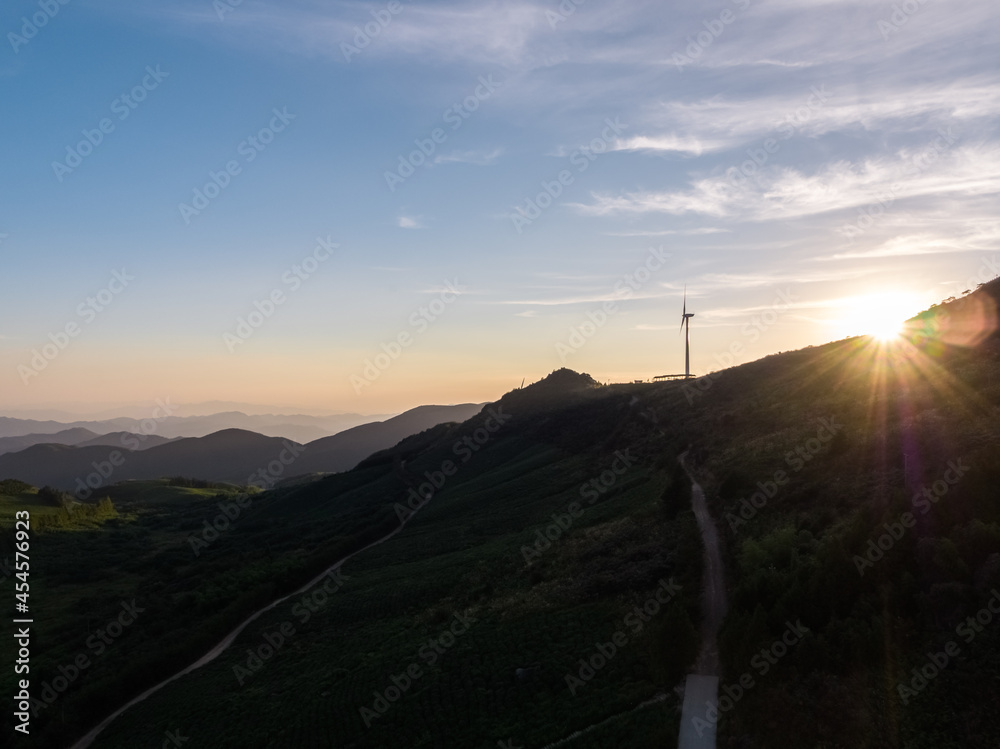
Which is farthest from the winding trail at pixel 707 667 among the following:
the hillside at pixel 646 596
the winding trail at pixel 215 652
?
the winding trail at pixel 215 652

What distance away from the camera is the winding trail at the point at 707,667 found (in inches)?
784

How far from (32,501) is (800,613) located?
126569 mm

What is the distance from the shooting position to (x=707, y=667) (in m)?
23.6

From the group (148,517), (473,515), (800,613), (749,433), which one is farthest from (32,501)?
(800,613)

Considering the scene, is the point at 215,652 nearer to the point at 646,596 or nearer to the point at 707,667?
the point at 646,596

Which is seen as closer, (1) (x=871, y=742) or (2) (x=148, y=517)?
(1) (x=871, y=742)

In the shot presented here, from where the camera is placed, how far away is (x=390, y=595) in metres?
48.6

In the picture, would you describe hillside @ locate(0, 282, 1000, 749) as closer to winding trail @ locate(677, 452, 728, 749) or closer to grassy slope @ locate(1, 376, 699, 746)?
grassy slope @ locate(1, 376, 699, 746)

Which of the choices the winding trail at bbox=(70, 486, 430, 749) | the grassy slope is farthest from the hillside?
the winding trail at bbox=(70, 486, 430, 749)

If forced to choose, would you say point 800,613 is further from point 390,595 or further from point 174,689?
point 174,689

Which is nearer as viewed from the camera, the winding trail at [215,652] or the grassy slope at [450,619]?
the grassy slope at [450,619]

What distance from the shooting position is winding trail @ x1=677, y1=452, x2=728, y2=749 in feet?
65.3

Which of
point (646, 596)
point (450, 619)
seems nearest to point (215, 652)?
point (450, 619)

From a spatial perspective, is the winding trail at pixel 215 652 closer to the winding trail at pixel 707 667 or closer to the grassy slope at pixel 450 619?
the grassy slope at pixel 450 619
